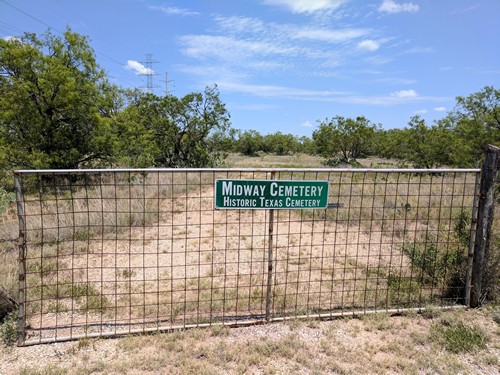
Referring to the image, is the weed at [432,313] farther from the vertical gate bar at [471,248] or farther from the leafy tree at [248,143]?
the leafy tree at [248,143]

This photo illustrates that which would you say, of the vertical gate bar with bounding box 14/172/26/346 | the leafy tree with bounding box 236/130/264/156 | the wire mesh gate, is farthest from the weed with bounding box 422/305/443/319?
the leafy tree with bounding box 236/130/264/156

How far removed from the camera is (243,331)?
366 centimetres

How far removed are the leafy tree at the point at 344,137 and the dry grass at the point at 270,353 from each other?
78.3 feet

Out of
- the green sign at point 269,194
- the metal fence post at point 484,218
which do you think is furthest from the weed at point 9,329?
the metal fence post at point 484,218

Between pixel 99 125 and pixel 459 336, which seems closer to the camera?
pixel 459 336

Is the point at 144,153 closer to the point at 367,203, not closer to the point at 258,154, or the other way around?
the point at 367,203

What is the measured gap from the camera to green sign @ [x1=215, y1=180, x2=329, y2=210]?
354 cm

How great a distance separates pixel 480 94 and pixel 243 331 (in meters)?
21.7

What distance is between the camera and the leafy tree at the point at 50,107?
11892mm

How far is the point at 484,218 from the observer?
4148mm

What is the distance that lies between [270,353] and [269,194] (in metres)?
1.60

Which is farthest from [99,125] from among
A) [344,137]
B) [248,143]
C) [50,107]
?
[248,143]

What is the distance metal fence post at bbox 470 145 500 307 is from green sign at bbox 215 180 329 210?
2111 millimetres

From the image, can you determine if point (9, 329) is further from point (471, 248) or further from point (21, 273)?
point (471, 248)
